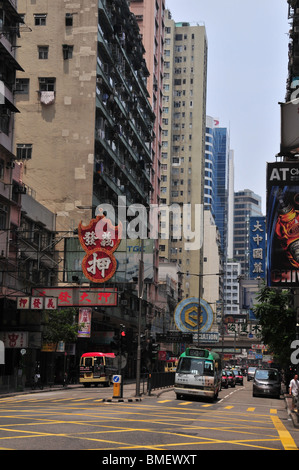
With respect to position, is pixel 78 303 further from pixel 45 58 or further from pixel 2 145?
pixel 45 58

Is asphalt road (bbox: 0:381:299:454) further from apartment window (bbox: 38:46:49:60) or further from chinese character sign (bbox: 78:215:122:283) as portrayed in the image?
apartment window (bbox: 38:46:49:60)

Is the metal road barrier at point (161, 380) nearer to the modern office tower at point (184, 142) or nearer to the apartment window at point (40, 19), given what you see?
the apartment window at point (40, 19)

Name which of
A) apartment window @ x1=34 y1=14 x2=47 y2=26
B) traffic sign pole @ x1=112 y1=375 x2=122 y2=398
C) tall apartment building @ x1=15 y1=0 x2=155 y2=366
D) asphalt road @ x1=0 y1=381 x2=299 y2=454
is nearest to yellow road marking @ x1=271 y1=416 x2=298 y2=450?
asphalt road @ x1=0 y1=381 x2=299 y2=454

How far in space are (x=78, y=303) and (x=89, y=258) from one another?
3.17m

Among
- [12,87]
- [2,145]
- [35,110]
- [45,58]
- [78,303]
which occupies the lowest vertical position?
[78,303]

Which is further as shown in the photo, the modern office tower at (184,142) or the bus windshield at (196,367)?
Answer: the modern office tower at (184,142)

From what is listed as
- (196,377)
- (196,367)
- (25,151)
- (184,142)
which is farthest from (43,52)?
(184,142)

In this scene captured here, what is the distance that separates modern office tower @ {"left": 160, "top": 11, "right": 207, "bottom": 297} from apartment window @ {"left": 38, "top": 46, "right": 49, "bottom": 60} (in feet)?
295

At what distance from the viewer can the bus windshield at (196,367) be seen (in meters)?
38.6

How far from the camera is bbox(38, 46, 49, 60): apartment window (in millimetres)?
67125

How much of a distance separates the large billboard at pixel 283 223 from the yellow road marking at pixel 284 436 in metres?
7.84

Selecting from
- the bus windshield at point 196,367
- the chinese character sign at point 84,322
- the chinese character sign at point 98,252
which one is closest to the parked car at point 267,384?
the bus windshield at point 196,367

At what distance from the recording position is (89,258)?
146 ft

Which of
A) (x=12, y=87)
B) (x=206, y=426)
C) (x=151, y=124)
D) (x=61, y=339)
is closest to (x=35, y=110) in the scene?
(x=12, y=87)
